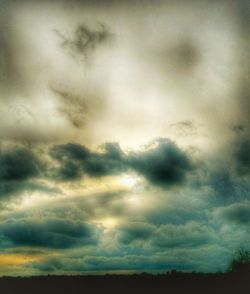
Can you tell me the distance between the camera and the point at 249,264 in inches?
2896

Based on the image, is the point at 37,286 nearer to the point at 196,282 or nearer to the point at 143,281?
the point at 143,281

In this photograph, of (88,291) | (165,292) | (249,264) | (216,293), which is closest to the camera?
(216,293)

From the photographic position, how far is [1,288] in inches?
1928

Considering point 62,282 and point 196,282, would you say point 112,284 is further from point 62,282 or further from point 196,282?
point 196,282

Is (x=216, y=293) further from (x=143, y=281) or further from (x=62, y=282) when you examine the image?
(x=62, y=282)

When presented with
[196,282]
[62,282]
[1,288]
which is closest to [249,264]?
[196,282]

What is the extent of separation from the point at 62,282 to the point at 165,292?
11.9 m

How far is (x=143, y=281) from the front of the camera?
1828 inches

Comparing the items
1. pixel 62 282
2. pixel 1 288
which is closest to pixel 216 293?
pixel 62 282

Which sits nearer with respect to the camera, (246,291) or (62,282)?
(246,291)

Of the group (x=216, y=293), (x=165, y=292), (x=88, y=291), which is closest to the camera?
(x=216, y=293)

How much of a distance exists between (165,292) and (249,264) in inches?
1380

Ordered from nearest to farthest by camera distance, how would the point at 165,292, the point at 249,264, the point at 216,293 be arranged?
the point at 216,293, the point at 165,292, the point at 249,264

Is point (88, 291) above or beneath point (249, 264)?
beneath
